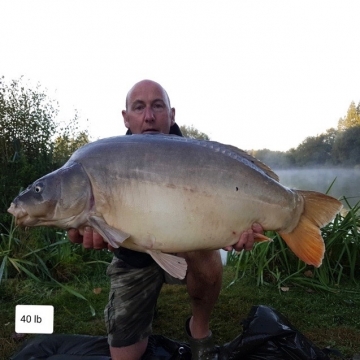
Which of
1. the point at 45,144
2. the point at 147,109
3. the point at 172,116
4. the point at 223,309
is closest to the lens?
the point at 147,109

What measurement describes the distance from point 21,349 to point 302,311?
4.84ft

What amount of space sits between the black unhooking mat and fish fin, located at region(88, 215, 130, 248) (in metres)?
0.79

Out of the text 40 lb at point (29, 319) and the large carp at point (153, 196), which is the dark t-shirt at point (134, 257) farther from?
the text 40 lb at point (29, 319)

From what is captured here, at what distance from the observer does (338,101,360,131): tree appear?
6.23 m

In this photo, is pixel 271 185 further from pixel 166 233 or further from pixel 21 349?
pixel 21 349

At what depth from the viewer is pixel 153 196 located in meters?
1.20

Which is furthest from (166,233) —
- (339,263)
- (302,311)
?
(339,263)

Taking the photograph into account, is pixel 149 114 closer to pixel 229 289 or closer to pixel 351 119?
pixel 229 289

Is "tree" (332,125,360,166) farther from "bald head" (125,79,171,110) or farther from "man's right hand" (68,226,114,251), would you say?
"man's right hand" (68,226,114,251)

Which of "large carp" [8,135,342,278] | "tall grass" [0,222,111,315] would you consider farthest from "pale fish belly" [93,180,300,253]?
"tall grass" [0,222,111,315]

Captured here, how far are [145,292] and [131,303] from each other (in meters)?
0.08

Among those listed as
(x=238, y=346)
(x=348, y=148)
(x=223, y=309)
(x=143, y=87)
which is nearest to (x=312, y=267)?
(x=223, y=309)

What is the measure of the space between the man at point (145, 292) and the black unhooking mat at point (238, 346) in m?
0.08

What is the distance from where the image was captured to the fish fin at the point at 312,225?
1348 millimetres
